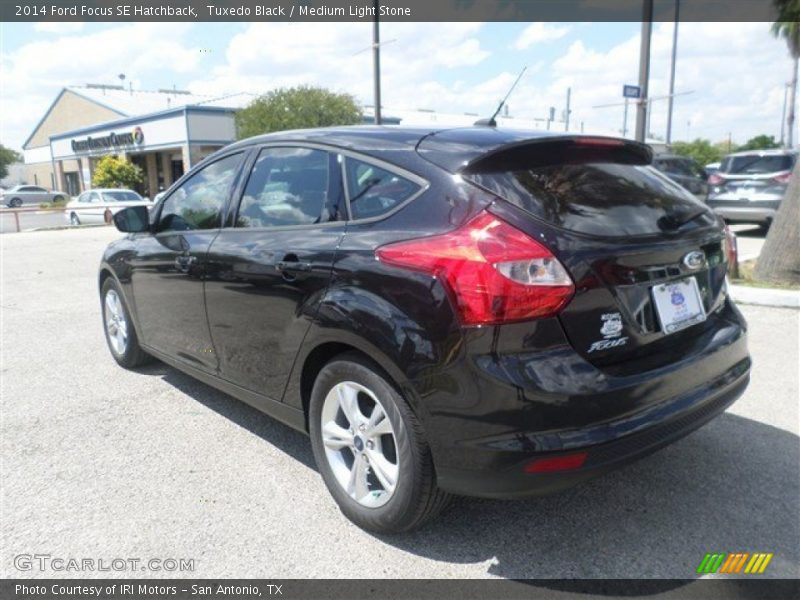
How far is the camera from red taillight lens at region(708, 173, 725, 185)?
13000mm

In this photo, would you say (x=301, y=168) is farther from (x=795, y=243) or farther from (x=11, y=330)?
(x=795, y=243)

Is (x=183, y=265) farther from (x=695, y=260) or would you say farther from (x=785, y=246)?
(x=785, y=246)

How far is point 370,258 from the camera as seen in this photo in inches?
102

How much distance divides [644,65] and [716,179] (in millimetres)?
2976

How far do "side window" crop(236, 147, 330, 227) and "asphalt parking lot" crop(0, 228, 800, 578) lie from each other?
1300 mm

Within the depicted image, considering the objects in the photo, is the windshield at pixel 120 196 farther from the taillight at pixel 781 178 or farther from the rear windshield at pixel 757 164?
the taillight at pixel 781 178

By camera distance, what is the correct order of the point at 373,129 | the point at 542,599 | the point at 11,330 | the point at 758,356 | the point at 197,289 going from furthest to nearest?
the point at 11,330 < the point at 758,356 < the point at 197,289 < the point at 373,129 < the point at 542,599

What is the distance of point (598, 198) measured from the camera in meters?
2.64

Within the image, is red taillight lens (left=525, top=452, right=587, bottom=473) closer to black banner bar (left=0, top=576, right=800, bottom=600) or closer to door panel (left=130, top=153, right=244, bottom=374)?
black banner bar (left=0, top=576, right=800, bottom=600)

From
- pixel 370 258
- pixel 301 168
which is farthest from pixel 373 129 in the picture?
pixel 370 258

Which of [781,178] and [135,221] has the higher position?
[135,221]

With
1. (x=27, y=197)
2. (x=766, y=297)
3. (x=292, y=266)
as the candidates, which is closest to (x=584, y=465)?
(x=292, y=266)

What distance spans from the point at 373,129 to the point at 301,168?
1.33 ft

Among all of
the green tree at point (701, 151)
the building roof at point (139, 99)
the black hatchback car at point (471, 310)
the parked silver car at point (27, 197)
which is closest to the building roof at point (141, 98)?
the building roof at point (139, 99)
